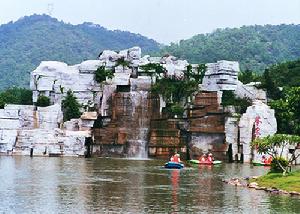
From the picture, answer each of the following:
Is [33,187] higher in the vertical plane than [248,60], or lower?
lower

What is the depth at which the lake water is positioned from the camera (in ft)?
76.1

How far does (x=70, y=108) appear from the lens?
2372 inches

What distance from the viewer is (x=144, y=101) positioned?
59.2 meters

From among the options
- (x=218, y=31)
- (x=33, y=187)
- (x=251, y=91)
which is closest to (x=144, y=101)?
(x=251, y=91)

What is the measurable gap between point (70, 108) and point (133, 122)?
641 cm

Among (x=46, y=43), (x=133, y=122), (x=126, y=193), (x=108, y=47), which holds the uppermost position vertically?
(x=108, y=47)

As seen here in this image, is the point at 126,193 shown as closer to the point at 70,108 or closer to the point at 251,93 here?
the point at 70,108

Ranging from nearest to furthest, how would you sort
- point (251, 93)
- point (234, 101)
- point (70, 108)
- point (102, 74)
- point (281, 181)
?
point (281, 181)
point (234, 101)
point (251, 93)
point (70, 108)
point (102, 74)

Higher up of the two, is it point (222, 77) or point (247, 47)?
point (247, 47)

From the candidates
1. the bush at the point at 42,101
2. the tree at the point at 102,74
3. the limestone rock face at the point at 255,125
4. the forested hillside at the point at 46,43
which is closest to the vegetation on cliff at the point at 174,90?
the tree at the point at 102,74

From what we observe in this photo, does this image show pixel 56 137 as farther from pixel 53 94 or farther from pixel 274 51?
pixel 274 51

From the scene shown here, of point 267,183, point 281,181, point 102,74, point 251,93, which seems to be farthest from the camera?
point 102,74

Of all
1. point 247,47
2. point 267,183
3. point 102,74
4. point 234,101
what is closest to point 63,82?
point 102,74

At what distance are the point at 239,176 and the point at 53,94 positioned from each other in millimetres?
28141
